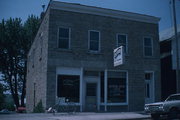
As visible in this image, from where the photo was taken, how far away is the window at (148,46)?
23297mm

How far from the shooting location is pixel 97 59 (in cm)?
2095

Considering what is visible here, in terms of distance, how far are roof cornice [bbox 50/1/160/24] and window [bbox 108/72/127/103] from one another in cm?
471

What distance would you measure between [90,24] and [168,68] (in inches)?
361

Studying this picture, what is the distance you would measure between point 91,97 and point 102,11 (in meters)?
6.76

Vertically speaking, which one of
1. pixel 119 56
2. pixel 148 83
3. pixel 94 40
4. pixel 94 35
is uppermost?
pixel 94 35

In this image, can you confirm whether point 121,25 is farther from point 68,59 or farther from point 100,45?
point 68,59

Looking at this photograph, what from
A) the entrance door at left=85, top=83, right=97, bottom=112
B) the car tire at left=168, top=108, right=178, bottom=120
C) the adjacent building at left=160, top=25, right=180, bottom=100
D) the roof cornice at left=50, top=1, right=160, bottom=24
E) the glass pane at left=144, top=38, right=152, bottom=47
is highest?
the roof cornice at left=50, top=1, right=160, bottom=24

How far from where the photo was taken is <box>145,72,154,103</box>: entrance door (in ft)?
75.4

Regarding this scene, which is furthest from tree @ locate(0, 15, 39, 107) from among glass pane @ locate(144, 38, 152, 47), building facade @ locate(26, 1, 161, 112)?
glass pane @ locate(144, 38, 152, 47)

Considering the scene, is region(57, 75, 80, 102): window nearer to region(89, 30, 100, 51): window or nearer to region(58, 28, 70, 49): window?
region(58, 28, 70, 49): window

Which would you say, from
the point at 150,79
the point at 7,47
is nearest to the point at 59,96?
the point at 150,79

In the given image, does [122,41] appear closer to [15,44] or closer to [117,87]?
[117,87]

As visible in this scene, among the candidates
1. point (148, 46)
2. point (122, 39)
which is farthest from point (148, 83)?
point (122, 39)

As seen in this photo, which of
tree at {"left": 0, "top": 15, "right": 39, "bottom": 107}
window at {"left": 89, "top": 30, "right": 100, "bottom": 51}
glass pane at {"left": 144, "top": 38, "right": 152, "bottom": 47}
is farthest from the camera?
tree at {"left": 0, "top": 15, "right": 39, "bottom": 107}
